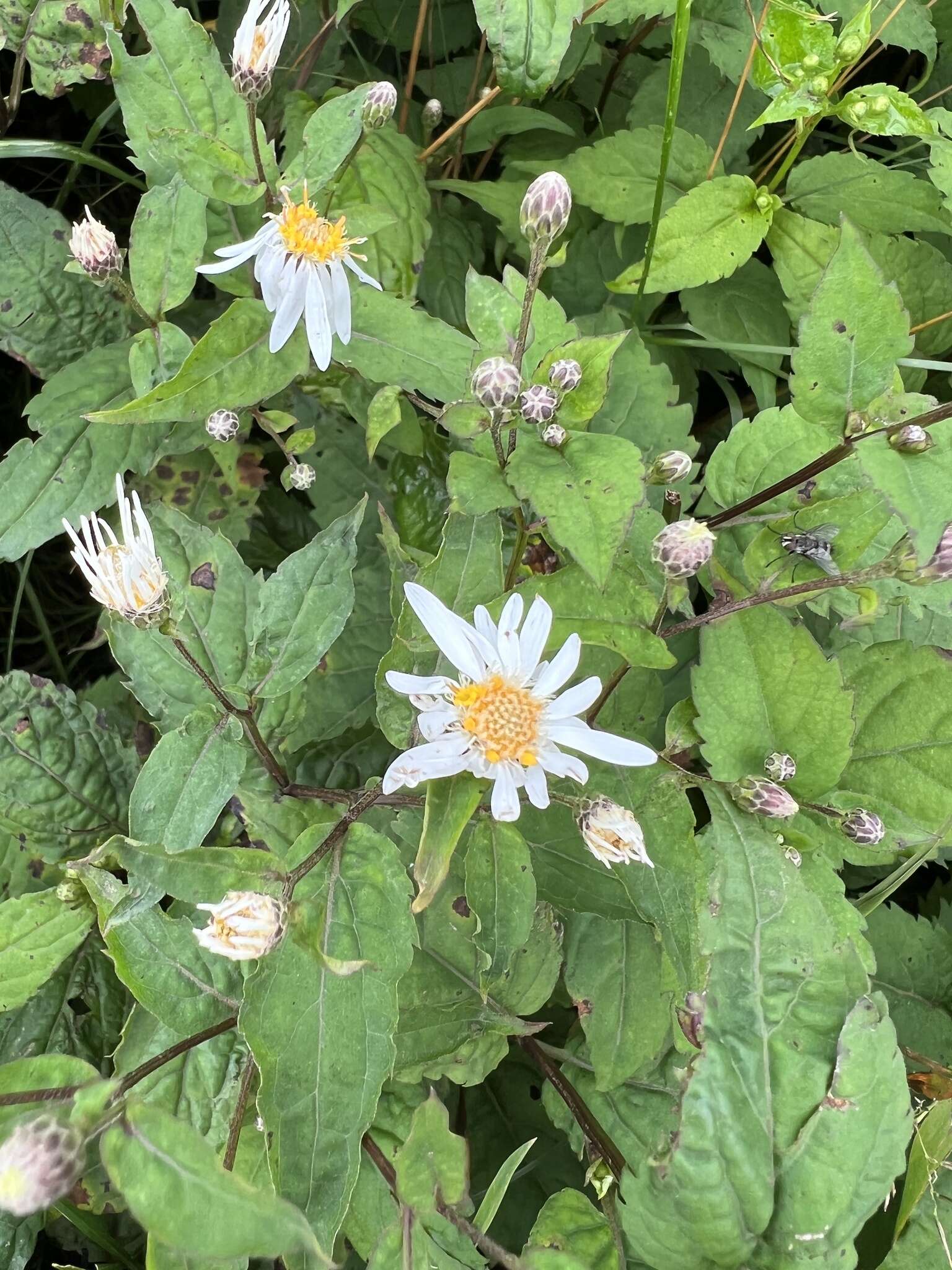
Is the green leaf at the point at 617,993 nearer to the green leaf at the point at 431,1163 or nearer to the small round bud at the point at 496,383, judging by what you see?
the green leaf at the point at 431,1163

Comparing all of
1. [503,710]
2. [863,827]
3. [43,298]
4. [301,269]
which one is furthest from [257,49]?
[863,827]

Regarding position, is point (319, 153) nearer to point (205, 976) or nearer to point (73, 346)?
point (73, 346)

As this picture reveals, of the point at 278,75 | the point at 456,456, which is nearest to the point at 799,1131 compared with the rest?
the point at 456,456

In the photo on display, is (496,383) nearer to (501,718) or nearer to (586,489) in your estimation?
(586,489)

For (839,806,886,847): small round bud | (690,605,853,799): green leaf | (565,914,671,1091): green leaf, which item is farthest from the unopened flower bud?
(839,806,886,847): small round bud

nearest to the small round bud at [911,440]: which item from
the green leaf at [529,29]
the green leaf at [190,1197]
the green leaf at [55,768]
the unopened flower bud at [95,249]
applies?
the green leaf at [529,29]

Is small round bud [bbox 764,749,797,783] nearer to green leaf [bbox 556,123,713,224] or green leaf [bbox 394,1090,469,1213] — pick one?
green leaf [bbox 394,1090,469,1213]
